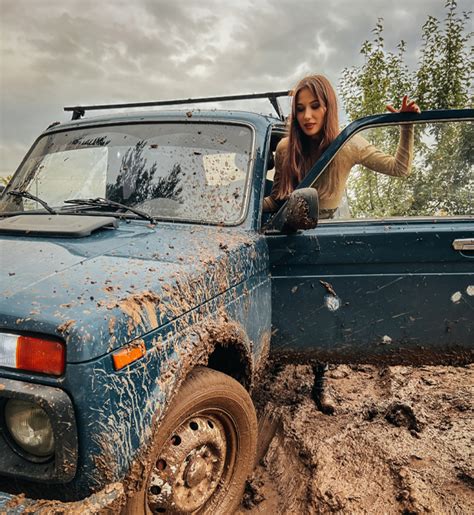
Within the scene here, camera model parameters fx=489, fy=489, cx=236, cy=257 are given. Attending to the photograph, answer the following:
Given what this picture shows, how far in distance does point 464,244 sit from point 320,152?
Answer: 1049 mm

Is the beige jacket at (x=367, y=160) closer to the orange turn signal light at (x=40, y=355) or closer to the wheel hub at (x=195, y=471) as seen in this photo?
the wheel hub at (x=195, y=471)

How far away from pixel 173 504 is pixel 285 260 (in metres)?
1.41

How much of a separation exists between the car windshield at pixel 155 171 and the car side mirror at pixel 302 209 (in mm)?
266

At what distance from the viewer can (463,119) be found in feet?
9.42

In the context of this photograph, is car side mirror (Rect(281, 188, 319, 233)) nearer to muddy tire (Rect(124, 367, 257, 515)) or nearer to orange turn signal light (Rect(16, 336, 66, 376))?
muddy tire (Rect(124, 367, 257, 515))

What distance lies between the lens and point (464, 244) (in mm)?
2727

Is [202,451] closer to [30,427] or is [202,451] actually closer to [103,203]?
[30,427]

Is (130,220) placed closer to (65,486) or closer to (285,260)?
(285,260)

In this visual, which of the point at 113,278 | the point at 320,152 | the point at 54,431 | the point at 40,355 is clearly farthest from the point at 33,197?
the point at 320,152

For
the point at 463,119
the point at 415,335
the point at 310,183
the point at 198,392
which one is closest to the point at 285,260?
the point at 310,183

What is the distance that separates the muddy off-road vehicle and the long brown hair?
0.45 feet

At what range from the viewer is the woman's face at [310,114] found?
3.12m

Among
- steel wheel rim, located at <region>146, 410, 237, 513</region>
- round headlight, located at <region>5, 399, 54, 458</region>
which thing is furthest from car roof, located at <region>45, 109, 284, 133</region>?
round headlight, located at <region>5, 399, 54, 458</region>

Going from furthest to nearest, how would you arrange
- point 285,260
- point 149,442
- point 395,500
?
point 285,260 → point 395,500 → point 149,442
